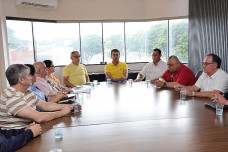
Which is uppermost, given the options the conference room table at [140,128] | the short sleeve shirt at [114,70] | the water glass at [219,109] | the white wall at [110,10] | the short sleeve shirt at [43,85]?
the white wall at [110,10]

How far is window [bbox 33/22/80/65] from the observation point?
6.12 m

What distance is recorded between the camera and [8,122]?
6.13ft

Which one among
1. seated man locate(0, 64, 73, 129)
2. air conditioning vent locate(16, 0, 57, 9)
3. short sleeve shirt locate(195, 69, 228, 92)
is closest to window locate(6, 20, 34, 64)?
air conditioning vent locate(16, 0, 57, 9)

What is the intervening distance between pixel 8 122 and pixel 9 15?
424cm

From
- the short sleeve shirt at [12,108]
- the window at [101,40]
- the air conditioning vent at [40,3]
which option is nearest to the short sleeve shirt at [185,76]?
the short sleeve shirt at [12,108]

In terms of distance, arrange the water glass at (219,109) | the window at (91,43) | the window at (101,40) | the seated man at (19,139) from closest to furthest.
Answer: the seated man at (19,139)
the water glass at (219,109)
the window at (101,40)
the window at (91,43)

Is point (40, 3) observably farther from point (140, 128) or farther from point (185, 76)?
point (140, 128)

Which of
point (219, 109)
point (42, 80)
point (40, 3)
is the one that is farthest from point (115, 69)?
point (219, 109)

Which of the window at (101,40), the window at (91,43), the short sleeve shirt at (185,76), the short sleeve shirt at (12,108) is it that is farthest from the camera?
the window at (91,43)

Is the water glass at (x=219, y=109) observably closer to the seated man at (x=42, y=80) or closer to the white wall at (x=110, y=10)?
the seated man at (x=42, y=80)

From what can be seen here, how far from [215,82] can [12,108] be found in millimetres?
2582

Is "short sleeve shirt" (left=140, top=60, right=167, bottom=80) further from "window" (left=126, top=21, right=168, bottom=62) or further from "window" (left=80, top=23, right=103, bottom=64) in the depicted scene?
"window" (left=80, top=23, right=103, bottom=64)

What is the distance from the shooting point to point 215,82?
2.86 meters

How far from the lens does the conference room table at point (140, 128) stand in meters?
1.45
